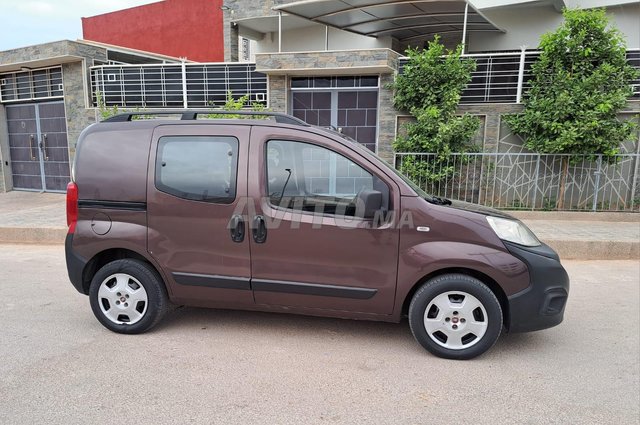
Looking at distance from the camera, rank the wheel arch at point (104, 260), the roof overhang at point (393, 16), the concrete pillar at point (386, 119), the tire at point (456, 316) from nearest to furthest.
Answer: the tire at point (456, 316) → the wheel arch at point (104, 260) → the concrete pillar at point (386, 119) → the roof overhang at point (393, 16)

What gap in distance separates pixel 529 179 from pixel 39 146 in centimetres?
1232

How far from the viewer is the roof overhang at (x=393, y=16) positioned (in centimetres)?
964

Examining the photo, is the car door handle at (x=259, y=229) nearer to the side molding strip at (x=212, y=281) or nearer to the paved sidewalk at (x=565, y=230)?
the side molding strip at (x=212, y=281)

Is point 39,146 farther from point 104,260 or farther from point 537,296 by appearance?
point 537,296

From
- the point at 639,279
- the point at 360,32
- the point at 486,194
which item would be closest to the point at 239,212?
the point at 639,279

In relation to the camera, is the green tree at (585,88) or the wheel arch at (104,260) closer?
the wheel arch at (104,260)

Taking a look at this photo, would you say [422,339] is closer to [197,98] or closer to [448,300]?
[448,300]

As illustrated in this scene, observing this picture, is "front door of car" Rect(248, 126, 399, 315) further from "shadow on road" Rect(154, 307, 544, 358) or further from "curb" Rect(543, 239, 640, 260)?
"curb" Rect(543, 239, 640, 260)

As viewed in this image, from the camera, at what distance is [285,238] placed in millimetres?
3510

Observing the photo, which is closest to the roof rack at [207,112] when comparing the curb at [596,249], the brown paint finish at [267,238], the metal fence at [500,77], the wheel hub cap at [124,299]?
the brown paint finish at [267,238]

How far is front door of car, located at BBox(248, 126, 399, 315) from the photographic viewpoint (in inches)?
135

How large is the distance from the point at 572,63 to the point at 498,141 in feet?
6.21

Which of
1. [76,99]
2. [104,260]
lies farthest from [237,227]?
[76,99]

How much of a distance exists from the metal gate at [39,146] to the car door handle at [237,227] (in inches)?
399
